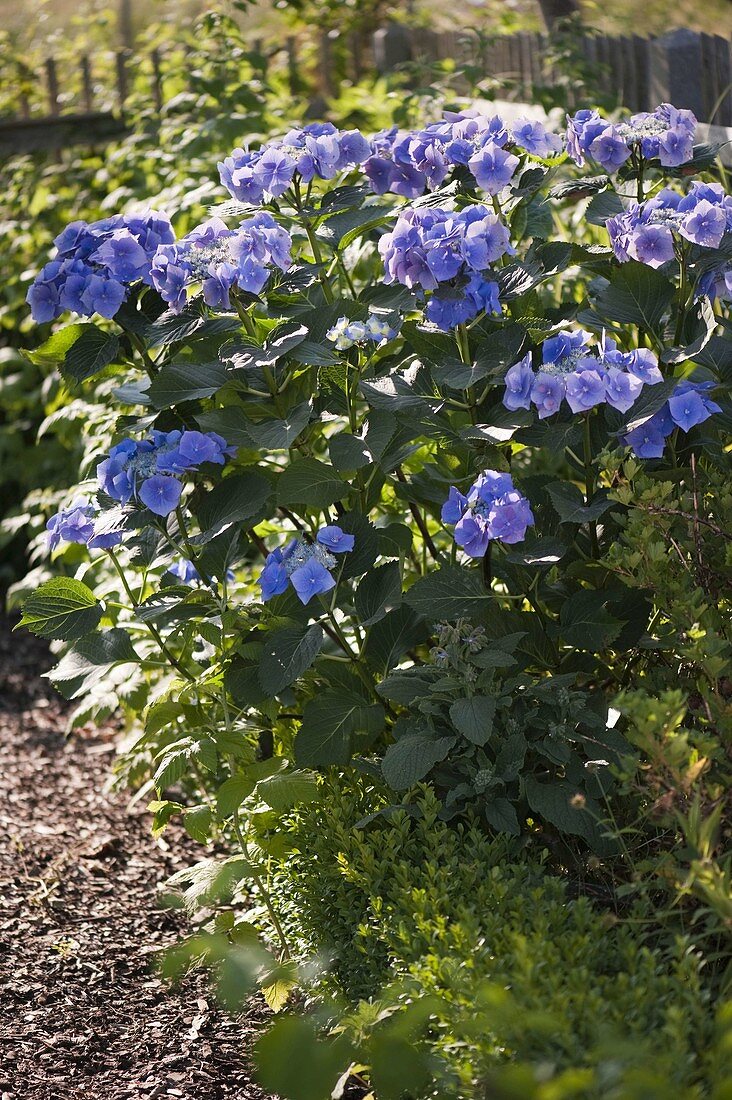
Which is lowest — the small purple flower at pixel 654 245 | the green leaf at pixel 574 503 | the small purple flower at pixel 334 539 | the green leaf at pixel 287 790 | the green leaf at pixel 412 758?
the green leaf at pixel 287 790

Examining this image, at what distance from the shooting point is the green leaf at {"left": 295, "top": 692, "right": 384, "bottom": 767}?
87.0 inches

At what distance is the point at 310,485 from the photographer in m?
2.16

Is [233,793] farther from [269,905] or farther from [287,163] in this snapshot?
[287,163]

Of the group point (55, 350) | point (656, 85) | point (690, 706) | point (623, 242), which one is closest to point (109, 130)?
point (656, 85)

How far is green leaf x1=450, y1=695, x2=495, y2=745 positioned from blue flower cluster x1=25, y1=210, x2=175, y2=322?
3.27 ft

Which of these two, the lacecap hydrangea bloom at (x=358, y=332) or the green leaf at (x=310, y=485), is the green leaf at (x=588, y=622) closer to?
the green leaf at (x=310, y=485)

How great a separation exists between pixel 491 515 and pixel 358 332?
45cm

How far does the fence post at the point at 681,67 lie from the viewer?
3820mm

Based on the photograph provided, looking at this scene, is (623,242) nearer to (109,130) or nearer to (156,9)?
(109,130)

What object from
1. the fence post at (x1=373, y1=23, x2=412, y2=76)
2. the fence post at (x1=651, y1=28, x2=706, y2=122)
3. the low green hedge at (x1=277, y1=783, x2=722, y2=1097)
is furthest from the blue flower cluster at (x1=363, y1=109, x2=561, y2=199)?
the fence post at (x1=373, y1=23, x2=412, y2=76)

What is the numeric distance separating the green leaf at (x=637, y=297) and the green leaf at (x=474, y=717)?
76 centimetres

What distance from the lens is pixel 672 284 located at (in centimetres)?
217

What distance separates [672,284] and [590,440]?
0.34m

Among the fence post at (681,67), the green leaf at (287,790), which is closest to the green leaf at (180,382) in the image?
the green leaf at (287,790)
